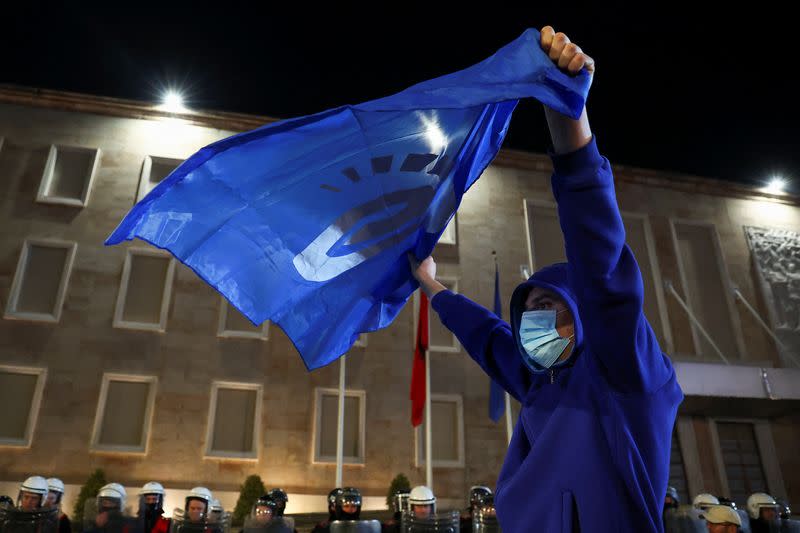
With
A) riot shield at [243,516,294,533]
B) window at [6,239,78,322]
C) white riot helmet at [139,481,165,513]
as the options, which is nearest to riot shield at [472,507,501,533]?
riot shield at [243,516,294,533]

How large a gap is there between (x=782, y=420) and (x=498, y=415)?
35.4 feet

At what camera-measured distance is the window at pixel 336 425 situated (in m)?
15.8

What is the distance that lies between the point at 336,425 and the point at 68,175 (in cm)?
1047

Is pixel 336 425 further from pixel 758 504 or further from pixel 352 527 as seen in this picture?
pixel 758 504

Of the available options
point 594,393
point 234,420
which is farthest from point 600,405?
point 234,420

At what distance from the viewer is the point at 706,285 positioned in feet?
67.7

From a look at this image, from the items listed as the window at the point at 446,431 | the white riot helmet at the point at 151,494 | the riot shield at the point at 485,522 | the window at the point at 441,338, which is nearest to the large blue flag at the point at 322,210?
the riot shield at the point at 485,522

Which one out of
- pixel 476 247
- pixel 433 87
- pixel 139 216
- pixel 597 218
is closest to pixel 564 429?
pixel 597 218

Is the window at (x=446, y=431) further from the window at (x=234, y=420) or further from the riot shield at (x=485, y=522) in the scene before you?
the riot shield at (x=485, y=522)

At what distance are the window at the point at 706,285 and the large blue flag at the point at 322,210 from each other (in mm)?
18397

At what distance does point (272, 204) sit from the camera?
9.27 feet

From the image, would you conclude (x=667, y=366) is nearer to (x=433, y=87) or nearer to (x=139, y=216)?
(x=433, y=87)

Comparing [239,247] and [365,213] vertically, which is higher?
[365,213]

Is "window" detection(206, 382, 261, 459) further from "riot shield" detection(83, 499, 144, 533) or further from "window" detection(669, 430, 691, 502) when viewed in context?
"window" detection(669, 430, 691, 502)
